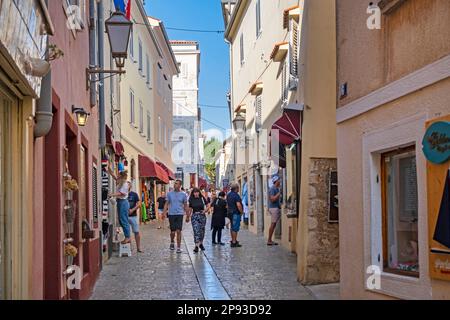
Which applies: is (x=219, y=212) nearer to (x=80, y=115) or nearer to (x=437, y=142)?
(x=80, y=115)

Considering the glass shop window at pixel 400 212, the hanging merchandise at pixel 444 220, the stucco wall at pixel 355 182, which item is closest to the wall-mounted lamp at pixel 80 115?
the stucco wall at pixel 355 182

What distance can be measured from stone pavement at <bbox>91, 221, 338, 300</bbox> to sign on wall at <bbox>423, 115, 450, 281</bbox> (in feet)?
11.3

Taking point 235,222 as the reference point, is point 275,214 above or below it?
above

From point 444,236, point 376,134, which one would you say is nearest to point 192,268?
point 376,134

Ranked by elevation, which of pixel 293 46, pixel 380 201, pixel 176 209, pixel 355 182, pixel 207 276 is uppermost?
pixel 293 46

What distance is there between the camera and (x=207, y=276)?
11.2 metres

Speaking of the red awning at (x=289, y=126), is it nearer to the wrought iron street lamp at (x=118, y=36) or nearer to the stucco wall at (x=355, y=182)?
the wrought iron street lamp at (x=118, y=36)

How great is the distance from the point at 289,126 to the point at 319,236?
8.75 ft

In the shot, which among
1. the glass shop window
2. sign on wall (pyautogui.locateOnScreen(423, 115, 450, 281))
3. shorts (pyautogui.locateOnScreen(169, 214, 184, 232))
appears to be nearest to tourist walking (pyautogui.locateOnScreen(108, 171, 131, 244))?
shorts (pyautogui.locateOnScreen(169, 214, 184, 232))

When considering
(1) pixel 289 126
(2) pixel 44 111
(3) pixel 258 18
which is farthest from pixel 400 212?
(3) pixel 258 18

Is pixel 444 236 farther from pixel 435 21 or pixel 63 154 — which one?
pixel 63 154

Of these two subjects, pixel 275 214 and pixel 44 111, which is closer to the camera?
pixel 44 111

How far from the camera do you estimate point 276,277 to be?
433 inches

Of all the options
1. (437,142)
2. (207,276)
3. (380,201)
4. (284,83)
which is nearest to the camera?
(437,142)
